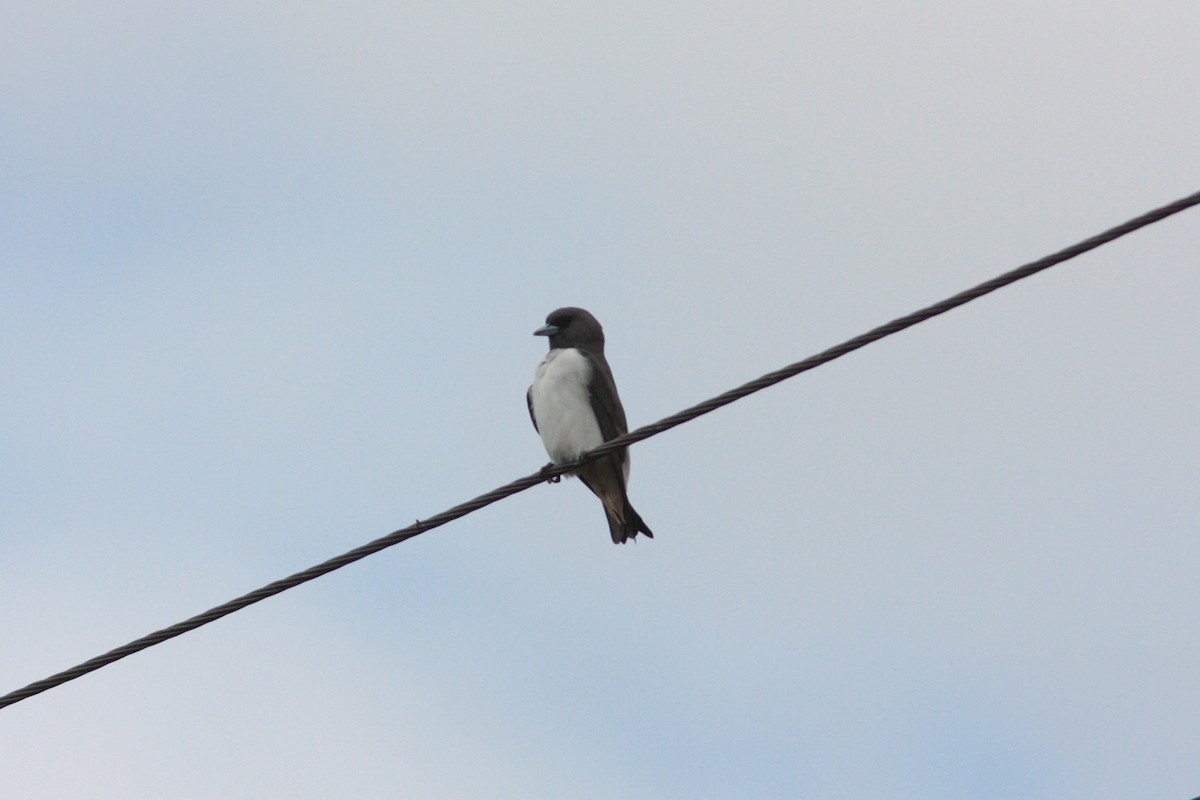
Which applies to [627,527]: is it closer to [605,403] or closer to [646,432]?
[605,403]

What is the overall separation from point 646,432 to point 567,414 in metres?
3.11

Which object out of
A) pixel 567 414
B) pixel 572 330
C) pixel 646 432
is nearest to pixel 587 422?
pixel 567 414

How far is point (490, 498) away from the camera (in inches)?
261

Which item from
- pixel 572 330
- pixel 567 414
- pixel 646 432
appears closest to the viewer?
pixel 646 432

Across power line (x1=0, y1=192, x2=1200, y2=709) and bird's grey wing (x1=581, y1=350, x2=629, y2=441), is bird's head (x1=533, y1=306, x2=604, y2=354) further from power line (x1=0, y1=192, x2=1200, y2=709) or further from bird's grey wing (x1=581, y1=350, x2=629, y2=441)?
power line (x1=0, y1=192, x2=1200, y2=709)

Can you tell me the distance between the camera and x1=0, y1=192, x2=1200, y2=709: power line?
17.9ft

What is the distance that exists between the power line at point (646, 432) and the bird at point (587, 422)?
274 centimetres

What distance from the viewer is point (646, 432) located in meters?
6.57

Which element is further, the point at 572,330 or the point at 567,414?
the point at 572,330

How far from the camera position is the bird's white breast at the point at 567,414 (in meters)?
9.64

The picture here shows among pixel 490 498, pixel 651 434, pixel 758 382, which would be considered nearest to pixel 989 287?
pixel 758 382

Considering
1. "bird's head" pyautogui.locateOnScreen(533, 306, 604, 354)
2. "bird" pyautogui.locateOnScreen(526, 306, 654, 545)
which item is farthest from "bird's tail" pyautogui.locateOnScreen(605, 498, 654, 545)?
"bird's head" pyautogui.locateOnScreen(533, 306, 604, 354)

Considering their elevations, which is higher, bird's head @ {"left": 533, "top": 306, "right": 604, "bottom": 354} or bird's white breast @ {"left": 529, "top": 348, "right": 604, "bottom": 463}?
bird's head @ {"left": 533, "top": 306, "right": 604, "bottom": 354}

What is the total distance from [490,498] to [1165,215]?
113 inches
